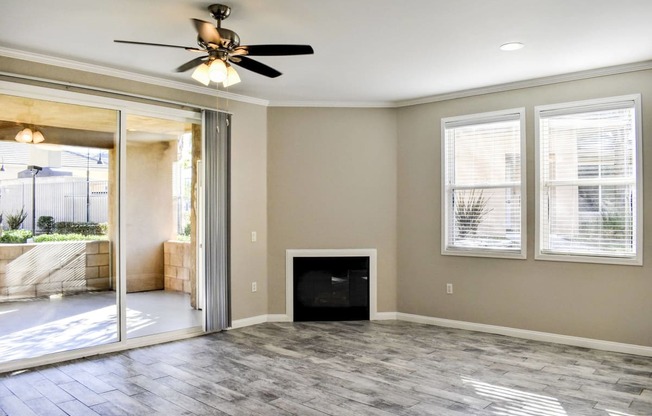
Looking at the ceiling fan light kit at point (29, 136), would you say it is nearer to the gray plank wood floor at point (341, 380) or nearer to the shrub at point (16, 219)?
the shrub at point (16, 219)

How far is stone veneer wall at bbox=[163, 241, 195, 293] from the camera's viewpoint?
6.33 m

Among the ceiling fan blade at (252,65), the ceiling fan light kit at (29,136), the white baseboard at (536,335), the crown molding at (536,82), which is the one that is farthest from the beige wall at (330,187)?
the ceiling fan light kit at (29,136)

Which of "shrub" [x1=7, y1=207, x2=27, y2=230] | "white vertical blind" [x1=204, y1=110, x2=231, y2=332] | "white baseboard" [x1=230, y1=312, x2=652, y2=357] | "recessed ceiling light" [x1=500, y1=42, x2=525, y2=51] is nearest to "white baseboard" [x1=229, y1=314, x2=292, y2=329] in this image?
"white baseboard" [x1=230, y1=312, x2=652, y2=357]

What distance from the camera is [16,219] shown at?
13.8 ft

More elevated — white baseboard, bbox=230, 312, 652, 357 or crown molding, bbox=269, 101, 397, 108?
crown molding, bbox=269, 101, 397, 108

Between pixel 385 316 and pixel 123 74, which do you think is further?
pixel 385 316

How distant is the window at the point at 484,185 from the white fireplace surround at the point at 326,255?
0.92 m

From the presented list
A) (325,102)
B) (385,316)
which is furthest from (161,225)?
(385,316)

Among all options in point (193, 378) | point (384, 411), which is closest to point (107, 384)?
point (193, 378)

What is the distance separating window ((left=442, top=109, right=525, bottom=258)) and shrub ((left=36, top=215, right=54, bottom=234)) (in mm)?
4124

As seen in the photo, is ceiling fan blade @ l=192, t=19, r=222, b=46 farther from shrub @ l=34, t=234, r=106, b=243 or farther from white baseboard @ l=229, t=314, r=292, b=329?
white baseboard @ l=229, t=314, r=292, b=329

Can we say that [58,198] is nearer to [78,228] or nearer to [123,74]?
[78,228]

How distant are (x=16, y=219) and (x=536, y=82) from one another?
5166 millimetres

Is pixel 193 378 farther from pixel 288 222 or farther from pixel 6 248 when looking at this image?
pixel 288 222
